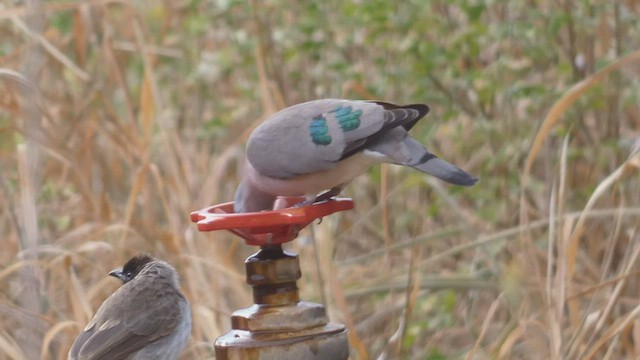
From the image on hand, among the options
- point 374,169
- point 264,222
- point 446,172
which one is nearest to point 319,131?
point 446,172

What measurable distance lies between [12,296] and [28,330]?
0.67 meters

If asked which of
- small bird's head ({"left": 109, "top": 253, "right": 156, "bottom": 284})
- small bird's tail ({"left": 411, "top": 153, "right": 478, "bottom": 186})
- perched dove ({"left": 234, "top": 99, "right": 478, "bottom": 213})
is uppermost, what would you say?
perched dove ({"left": 234, "top": 99, "right": 478, "bottom": 213})

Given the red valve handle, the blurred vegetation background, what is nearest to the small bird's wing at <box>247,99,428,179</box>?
the red valve handle

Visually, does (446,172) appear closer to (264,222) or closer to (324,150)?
(324,150)

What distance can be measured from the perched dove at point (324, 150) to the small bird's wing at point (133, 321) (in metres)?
0.96

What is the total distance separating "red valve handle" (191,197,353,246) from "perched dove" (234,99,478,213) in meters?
0.14

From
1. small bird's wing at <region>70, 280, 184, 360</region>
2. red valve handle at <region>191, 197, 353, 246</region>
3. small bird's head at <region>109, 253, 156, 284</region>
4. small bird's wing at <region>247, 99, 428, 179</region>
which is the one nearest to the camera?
red valve handle at <region>191, 197, 353, 246</region>

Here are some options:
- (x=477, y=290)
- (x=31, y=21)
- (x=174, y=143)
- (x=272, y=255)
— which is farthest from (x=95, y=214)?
(x=272, y=255)

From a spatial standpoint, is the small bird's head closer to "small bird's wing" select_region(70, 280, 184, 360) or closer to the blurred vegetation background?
"small bird's wing" select_region(70, 280, 184, 360)

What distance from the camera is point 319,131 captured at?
2428 mm

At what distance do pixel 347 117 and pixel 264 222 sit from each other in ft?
1.68

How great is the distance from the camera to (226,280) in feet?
14.4

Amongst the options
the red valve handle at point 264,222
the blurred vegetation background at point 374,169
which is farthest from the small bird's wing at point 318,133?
the blurred vegetation background at point 374,169

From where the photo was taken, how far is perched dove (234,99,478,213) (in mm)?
2369
